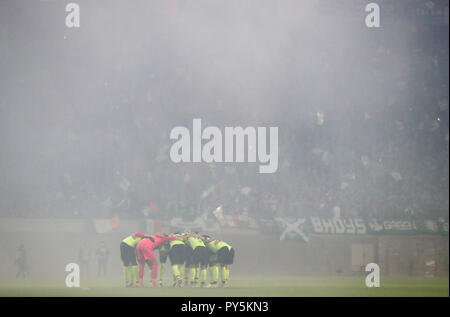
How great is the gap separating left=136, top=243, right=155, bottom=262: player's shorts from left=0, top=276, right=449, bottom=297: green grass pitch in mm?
649

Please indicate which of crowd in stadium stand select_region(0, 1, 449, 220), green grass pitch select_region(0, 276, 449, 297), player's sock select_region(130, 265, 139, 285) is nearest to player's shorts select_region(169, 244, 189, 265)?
green grass pitch select_region(0, 276, 449, 297)

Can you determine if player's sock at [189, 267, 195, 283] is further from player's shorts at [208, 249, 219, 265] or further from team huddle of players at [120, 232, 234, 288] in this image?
player's shorts at [208, 249, 219, 265]

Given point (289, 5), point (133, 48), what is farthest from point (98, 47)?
point (289, 5)

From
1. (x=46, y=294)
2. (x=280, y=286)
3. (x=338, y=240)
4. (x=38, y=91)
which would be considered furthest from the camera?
(x=38, y=91)

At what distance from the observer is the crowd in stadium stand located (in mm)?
24359

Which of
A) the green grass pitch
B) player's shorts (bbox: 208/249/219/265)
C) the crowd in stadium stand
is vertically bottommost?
the green grass pitch

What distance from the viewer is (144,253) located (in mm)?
17047

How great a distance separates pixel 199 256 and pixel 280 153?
9154mm

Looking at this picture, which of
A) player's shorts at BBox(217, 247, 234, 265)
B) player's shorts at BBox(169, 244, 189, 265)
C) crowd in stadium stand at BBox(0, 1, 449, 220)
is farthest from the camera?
crowd in stadium stand at BBox(0, 1, 449, 220)

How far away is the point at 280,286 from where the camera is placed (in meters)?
19.3

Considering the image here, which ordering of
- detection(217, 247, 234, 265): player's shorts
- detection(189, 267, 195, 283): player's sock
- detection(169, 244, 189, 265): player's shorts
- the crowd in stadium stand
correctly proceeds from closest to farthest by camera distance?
detection(169, 244, 189, 265): player's shorts < detection(217, 247, 234, 265): player's shorts < detection(189, 267, 195, 283): player's sock < the crowd in stadium stand

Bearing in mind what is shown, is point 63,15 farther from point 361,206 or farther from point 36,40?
point 361,206

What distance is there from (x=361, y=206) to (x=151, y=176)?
6.39 meters

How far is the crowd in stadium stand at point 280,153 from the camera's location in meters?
24.4
